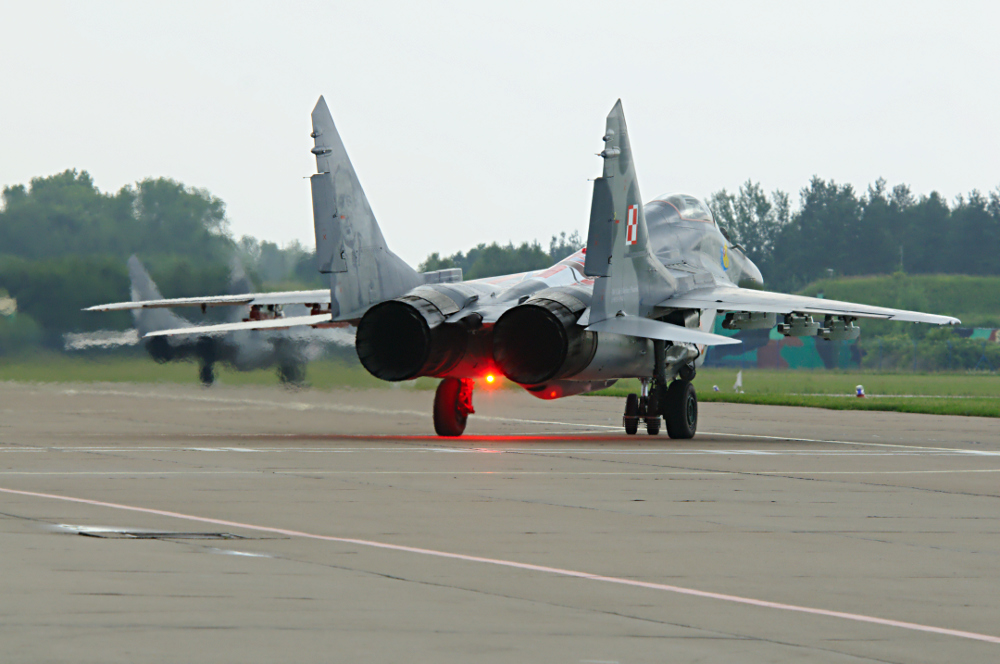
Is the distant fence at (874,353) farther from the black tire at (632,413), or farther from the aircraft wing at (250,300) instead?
the black tire at (632,413)

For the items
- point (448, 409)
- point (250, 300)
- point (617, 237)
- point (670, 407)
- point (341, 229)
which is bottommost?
point (670, 407)

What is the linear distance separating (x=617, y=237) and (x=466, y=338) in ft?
8.74

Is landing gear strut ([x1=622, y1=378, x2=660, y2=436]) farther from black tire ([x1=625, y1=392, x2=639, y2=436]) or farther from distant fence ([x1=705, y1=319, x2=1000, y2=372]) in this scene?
distant fence ([x1=705, y1=319, x2=1000, y2=372])

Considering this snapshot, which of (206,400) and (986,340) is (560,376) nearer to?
(206,400)

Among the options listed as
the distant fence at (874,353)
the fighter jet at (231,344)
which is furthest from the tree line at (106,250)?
the distant fence at (874,353)

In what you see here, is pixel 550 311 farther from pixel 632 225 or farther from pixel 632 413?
pixel 632 413

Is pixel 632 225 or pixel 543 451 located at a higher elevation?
pixel 632 225

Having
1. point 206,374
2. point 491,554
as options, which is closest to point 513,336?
point 206,374

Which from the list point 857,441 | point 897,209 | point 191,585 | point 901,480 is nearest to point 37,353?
point 857,441

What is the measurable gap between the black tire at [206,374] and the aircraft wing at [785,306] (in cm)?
1025

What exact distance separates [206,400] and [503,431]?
10026mm

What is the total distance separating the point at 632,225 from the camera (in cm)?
1973

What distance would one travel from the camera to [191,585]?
256 inches

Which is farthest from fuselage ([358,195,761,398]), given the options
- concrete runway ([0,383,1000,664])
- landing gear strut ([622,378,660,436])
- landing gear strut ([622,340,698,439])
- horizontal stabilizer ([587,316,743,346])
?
concrete runway ([0,383,1000,664])
